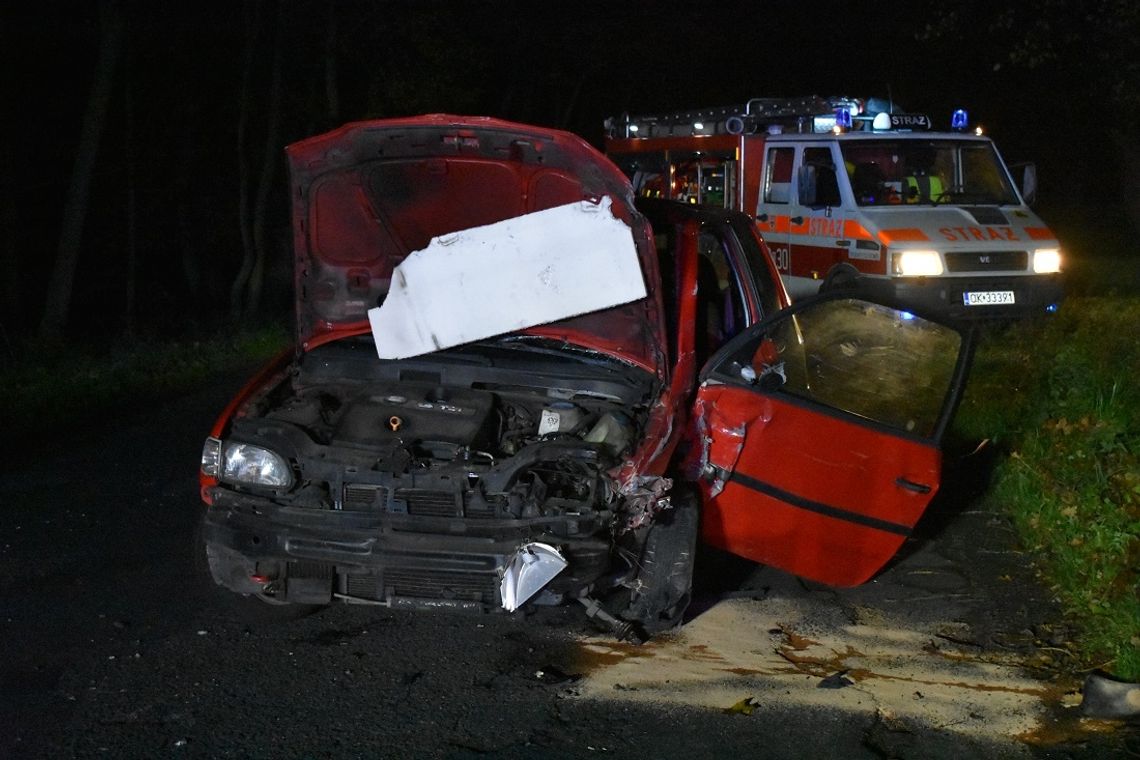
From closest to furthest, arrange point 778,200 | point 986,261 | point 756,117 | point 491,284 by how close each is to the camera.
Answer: point 491,284
point 986,261
point 778,200
point 756,117

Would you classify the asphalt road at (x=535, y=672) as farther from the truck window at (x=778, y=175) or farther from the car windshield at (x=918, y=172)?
the truck window at (x=778, y=175)

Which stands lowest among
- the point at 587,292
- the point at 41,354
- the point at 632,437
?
the point at 41,354

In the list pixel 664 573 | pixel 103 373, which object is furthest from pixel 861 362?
pixel 103 373

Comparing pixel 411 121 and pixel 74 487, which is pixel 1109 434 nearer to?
pixel 411 121

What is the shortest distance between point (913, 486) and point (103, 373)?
9253 millimetres

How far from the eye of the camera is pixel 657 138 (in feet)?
50.2

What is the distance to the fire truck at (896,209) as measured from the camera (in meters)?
11.8

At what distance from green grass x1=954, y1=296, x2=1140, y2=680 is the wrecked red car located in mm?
940

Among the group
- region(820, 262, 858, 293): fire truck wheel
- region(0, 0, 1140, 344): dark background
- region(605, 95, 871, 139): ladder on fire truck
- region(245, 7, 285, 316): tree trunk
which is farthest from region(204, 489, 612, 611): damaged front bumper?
region(245, 7, 285, 316): tree trunk

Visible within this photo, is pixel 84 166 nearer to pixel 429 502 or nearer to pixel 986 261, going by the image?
pixel 986 261

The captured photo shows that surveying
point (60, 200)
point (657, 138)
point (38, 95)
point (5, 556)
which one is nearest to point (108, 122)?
point (38, 95)

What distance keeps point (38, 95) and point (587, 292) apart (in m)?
19.3

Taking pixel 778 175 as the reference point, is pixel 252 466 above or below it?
below

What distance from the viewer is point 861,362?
5.77 metres
